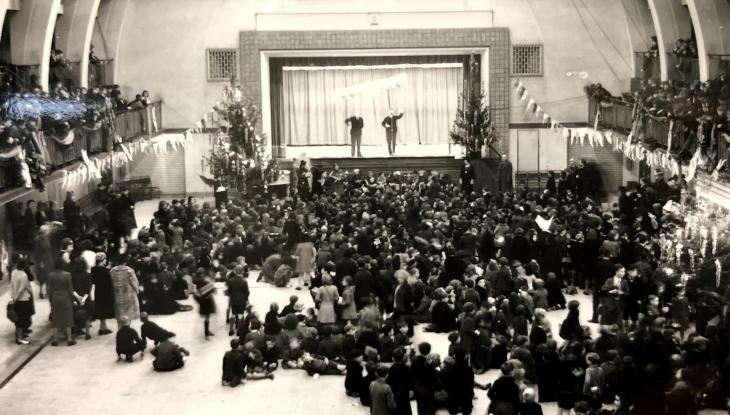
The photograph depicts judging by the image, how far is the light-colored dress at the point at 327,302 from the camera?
18.2 metres

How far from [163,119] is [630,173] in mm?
14254

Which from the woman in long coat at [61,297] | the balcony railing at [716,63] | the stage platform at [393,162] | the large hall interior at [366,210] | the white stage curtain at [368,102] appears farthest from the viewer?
the white stage curtain at [368,102]

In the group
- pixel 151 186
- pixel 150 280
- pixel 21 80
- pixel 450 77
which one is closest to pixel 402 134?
pixel 450 77

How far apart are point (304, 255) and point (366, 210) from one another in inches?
109

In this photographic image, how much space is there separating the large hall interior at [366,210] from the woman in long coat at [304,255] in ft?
0.17

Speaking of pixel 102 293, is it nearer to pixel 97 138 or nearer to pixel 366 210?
pixel 366 210

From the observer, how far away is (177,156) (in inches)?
1369

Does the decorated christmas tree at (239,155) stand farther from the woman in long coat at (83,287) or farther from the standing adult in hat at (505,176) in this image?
the woman in long coat at (83,287)

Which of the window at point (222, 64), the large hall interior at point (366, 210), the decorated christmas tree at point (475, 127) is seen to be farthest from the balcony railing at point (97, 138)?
the decorated christmas tree at point (475, 127)

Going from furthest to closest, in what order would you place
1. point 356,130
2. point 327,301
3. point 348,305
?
point 356,130
point 348,305
point 327,301

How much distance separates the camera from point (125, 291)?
61.8 feet

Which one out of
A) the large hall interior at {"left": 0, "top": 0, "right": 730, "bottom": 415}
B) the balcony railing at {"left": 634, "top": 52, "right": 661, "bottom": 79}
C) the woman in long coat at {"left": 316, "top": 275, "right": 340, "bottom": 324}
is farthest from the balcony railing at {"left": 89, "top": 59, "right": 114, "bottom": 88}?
the woman in long coat at {"left": 316, "top": 275, "right": 340, "bottom": 324}

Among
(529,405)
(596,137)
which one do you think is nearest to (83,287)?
(529,405)

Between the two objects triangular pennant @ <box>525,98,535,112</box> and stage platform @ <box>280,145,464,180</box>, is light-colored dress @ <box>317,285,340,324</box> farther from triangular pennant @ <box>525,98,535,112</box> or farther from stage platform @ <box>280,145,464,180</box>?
triangular pennant @ <box>525,98,535,112</box>
